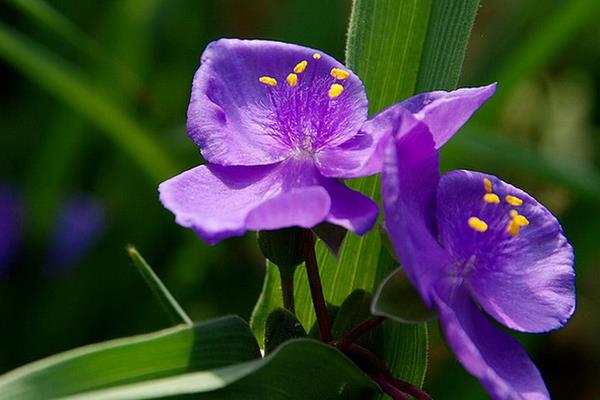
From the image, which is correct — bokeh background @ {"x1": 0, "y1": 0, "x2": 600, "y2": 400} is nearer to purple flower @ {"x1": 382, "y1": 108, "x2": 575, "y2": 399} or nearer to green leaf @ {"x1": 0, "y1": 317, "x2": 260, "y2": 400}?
purple flower @ {"x1": 382, "y1": 108, "x2": 575, "y2": 399}

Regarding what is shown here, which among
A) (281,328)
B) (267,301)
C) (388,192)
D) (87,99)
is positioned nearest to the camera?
(388,192)

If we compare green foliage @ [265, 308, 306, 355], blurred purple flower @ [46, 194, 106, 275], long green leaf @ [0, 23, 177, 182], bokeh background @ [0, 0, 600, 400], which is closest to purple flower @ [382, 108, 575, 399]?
green foliage @ [265, 308, 306, 355]

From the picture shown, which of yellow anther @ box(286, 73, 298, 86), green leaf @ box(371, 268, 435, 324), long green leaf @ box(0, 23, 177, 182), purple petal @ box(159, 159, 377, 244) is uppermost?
yellow anther @ box(286, 73, 298, 86)

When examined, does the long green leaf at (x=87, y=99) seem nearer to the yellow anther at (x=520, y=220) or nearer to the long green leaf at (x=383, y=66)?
the long green leaf at (x=383, y=66)

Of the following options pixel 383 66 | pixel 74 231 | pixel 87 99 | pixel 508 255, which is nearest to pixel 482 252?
pixel 508 255

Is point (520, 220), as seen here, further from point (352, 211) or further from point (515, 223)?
point (352, 211)

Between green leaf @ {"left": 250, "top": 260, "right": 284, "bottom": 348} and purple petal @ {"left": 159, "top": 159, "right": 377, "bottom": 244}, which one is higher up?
purple petal @ {"left": 159, "top": 159, "right": 377, "bottom": 244}

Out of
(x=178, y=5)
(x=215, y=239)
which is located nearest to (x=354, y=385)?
(x=215, y=239)
